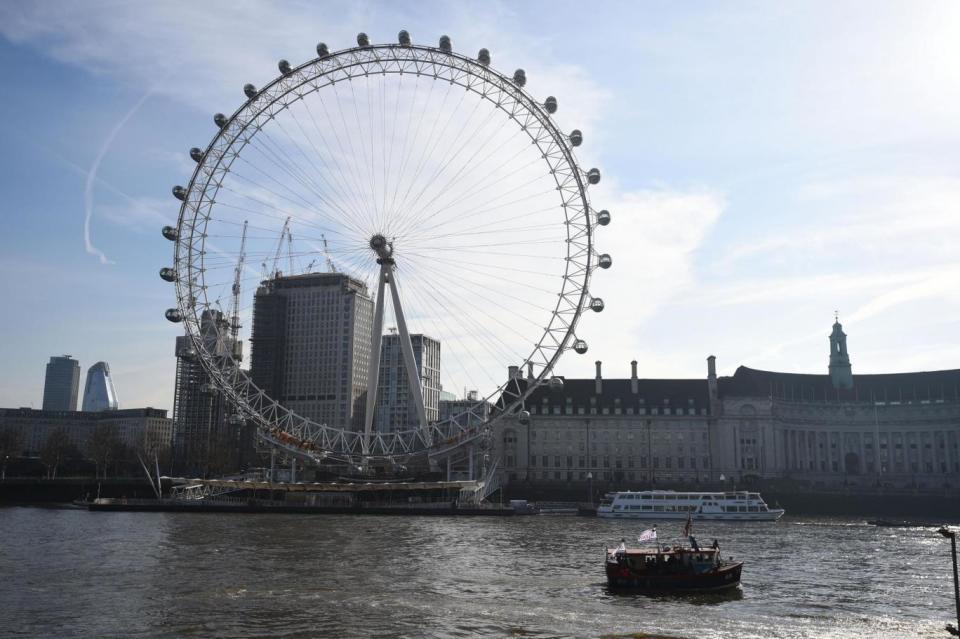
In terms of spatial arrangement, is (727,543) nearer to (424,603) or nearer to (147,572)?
(424,603)

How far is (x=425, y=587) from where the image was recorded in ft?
165

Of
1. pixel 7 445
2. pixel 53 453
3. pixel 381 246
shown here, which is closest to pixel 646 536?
pixel 381 246

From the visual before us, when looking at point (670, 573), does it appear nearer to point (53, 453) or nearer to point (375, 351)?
point (375, 351)

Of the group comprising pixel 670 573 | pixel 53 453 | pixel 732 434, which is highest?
pixel 732 434

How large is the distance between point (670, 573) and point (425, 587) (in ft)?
46.4

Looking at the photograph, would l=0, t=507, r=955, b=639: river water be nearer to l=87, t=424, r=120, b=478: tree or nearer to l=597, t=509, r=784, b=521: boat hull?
l=597, t=509, r=784, b=521: boat hull

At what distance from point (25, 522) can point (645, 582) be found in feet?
235

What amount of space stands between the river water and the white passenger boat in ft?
67.6

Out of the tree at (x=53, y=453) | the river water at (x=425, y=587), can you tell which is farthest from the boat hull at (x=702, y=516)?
the tree at (x=53, y=453)

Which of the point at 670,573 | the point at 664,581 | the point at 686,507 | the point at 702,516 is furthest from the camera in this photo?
the point at 686,507

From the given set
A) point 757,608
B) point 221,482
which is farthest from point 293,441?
point 757,608

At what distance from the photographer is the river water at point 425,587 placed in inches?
1596

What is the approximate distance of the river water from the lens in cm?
4053

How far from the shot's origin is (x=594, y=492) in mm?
137875
